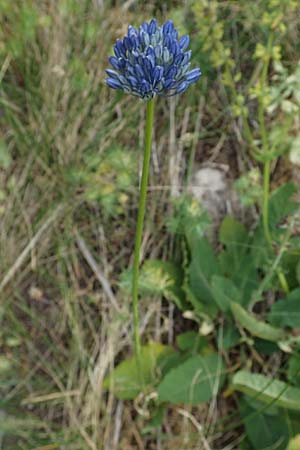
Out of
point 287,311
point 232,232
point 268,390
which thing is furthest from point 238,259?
point 268,390

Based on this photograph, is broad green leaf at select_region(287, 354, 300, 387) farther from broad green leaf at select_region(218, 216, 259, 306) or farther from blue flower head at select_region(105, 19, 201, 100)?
blue flower head at select_region(105, 19, 201, 100)

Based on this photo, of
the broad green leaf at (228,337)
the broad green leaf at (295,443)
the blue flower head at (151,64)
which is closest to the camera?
the blue flower head at (151,64)

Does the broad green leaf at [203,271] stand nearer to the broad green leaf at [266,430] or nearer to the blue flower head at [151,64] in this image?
the broad green leaf at [266,430]

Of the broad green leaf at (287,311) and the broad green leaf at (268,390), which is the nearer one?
the broad green leaf at (268,390)

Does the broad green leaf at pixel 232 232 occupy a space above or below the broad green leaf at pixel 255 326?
above

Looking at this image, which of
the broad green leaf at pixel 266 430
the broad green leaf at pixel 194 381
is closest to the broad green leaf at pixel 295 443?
the broad green leaf at pixel 266 430

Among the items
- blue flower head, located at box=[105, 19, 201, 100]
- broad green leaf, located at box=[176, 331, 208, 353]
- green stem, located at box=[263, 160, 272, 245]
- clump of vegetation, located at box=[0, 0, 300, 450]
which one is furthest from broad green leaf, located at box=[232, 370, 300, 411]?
blue flower head, located at box=[105, 19, 201, 100]

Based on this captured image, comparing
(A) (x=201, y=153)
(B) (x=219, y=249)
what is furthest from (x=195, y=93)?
(B) (x=219, y=249)

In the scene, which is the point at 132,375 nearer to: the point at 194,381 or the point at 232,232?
the point at 194,381
